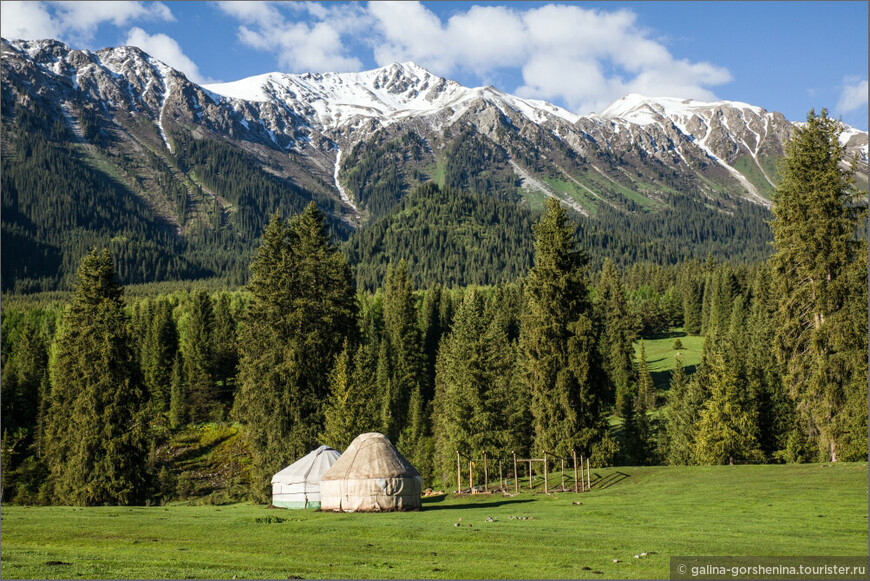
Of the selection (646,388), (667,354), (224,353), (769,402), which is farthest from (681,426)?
(667,354)

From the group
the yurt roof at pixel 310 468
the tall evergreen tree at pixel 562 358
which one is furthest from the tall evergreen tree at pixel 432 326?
the yurt roof at pixel 310 468

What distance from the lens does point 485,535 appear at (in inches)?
859

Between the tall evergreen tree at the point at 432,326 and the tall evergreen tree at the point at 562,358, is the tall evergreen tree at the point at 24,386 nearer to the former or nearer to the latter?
the tall evergreen tree at the point at 432,326

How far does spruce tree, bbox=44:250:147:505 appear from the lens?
42.1 meters

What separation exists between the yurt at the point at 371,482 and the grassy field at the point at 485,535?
4.60 ft

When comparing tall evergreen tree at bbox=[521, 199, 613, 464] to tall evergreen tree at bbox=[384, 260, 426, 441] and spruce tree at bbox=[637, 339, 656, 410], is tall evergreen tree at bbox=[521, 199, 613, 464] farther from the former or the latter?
spruce tree at bbox=[637, 339, 656, 410]

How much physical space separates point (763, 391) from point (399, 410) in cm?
4178

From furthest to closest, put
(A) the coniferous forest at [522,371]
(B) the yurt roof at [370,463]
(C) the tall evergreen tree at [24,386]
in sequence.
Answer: (C) the tall evergreen tree at [24,386] < (A) the coniferous forest at [522,371] < (B) the yurt roof at [370,463]

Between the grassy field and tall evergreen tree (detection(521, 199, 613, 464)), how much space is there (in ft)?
25.0

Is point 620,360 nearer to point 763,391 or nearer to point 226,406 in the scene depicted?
point 763,391

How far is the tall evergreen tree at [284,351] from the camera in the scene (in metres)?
45.3

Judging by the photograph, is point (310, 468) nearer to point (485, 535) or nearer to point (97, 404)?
point (97, 404)

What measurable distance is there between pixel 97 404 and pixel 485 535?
2958 centimetres

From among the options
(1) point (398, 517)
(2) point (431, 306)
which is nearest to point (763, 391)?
(1) point (398, 517)
